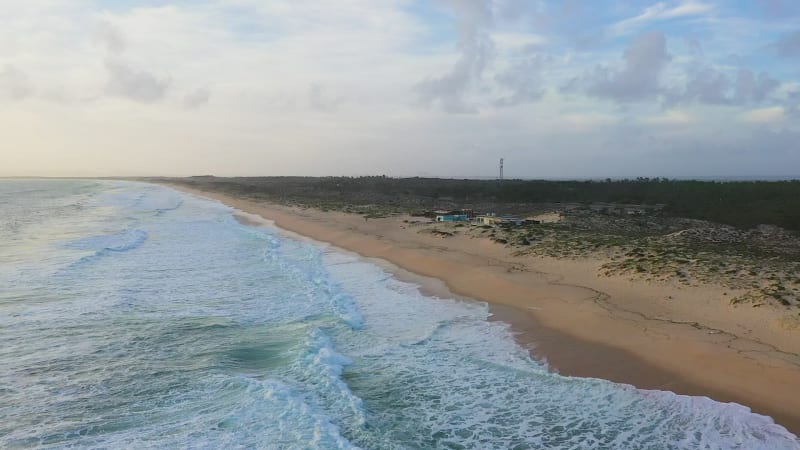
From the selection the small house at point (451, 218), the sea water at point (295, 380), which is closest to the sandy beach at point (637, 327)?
the sea water at point (295, 380)

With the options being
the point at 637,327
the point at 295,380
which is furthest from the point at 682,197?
the point at 295,380

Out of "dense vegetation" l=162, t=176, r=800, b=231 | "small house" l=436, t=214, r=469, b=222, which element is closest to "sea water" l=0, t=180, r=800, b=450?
"small house" l=436, t=214, r=469, b=222

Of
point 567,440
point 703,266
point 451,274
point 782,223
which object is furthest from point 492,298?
point 782,223

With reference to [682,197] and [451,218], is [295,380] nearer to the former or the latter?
[451,218]

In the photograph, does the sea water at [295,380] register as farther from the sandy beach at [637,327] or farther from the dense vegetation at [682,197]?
the dense vegetation at [682,197]

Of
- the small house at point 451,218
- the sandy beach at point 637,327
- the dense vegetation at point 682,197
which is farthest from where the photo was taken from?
the small house at point 451,218

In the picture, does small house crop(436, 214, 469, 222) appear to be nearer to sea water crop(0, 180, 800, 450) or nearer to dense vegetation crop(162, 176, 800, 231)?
dense vegetation crop(162, 176, 800, 231)

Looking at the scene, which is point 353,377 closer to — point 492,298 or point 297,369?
point 297,369
